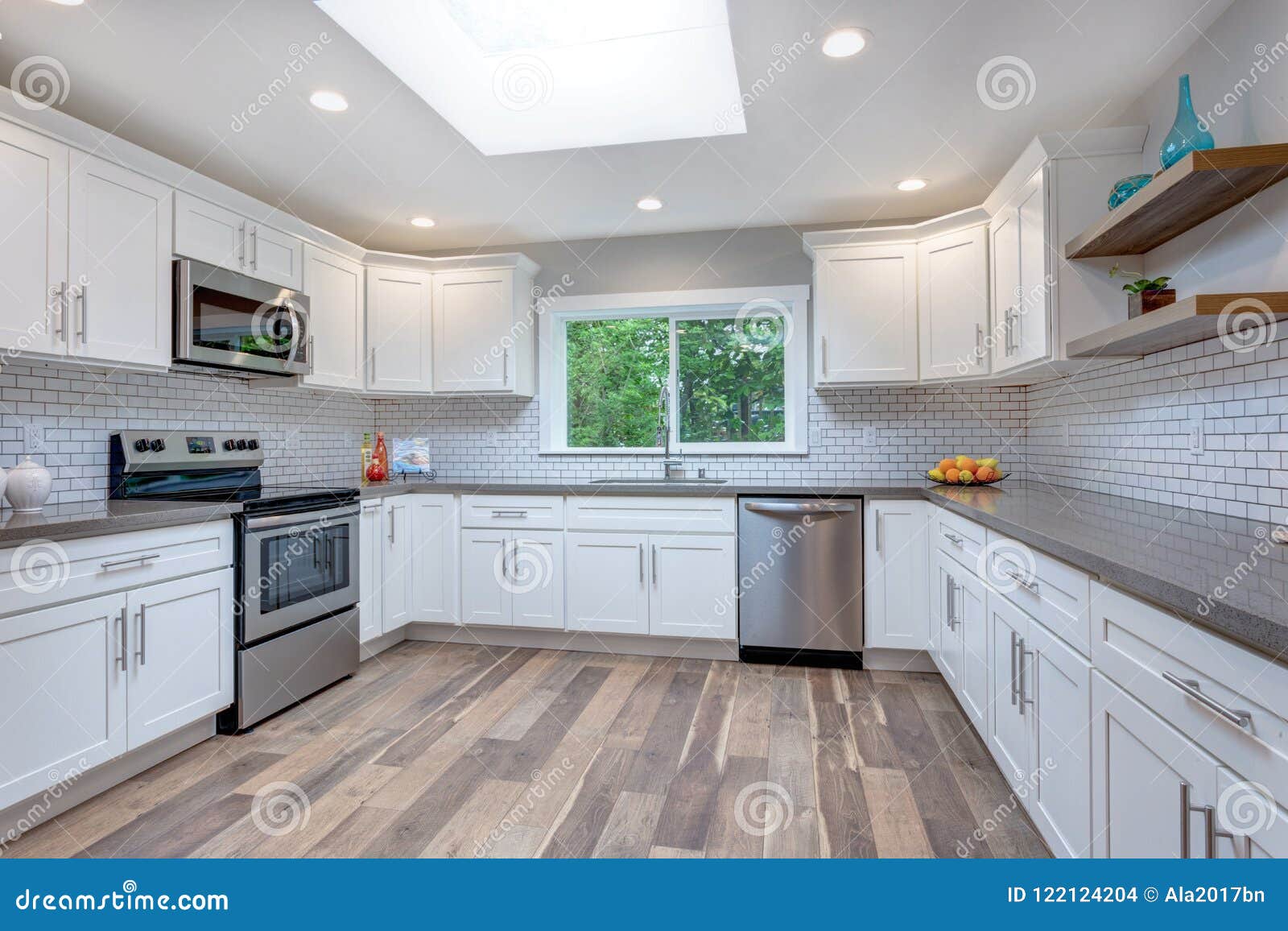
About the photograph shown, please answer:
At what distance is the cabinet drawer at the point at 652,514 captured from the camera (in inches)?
140

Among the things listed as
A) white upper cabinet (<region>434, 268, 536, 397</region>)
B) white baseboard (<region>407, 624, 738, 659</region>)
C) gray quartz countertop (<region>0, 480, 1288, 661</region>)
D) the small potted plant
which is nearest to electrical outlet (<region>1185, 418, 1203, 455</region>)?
gray quartz countertop (<region>0, 480, 1288, 661</region>)

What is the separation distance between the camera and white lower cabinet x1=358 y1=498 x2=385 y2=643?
3449 millimetres

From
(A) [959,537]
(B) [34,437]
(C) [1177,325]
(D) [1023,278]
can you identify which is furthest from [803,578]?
(B) [34,437]

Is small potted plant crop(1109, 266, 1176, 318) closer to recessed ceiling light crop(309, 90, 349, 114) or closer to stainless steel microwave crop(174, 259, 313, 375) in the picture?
recessed ceiling light crop(309, 90, 349, 114)

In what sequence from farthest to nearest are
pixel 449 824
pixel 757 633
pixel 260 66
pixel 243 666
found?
pixel 757 633 < pixel 243 666 < pixel 260 66 < pixel 449 824

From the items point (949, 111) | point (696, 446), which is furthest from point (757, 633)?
point (949, 111)

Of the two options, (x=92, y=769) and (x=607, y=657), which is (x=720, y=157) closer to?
(x=607, y=657)

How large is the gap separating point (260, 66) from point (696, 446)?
110 inches

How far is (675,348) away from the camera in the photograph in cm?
435

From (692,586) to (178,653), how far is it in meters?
2.24

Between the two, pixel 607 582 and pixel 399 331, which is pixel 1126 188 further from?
pixel 399 331

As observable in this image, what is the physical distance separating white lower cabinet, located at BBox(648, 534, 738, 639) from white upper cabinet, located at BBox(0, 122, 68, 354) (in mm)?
2597

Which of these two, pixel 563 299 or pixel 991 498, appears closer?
pixel 991 498

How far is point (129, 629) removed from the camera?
7.36 ft
